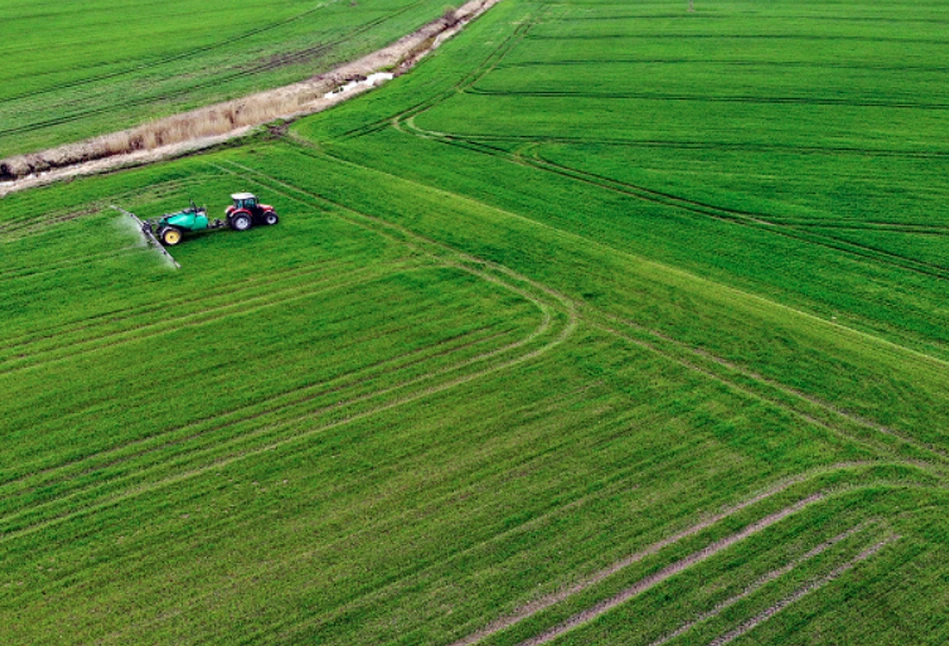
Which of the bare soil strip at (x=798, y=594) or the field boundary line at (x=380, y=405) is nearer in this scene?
the bare soil strip at (x=798, y=594)

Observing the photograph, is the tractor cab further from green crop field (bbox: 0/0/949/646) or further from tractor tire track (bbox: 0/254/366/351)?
tractor tire track (bbox: 0/254/366/351)

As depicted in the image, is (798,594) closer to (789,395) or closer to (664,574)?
(664,574)

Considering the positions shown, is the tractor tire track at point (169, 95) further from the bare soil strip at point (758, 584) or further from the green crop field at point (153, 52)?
the bare soil strip at point (758, 584)

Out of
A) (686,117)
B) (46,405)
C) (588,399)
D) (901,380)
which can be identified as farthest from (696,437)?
(686,117)

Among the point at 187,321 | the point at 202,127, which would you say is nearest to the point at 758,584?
the point at 187,321

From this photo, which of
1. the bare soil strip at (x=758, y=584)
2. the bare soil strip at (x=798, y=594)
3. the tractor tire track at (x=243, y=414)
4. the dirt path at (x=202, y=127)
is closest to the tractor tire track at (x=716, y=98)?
the dirt path at (x=202, y=127)

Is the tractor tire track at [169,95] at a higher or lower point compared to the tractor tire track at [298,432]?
higher
